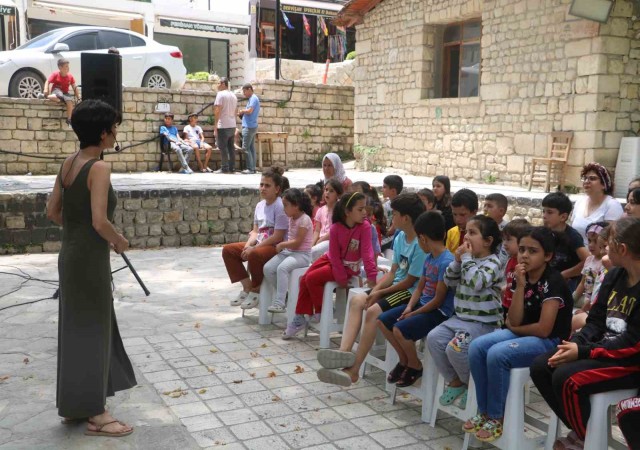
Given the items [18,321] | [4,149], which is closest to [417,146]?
[4,149]

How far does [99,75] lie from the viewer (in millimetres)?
6340

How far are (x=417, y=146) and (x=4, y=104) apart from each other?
327 inches

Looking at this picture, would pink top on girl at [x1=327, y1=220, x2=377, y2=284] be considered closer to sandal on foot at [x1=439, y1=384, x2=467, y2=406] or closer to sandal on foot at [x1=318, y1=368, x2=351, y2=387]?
sandal on foot at [x1=318, y1=368, x2=351, y2=387]

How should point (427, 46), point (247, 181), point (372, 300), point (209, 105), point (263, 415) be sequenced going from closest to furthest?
1. point (263, 415)
2. point (372, 300)
3. point (247, 181)
4. point (427, 46)
5. point (209, 105)

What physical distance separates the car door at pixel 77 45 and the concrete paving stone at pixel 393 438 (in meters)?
12.9

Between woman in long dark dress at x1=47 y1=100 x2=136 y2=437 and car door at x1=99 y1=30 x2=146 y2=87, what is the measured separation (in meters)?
12.5

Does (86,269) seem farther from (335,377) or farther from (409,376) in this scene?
(409,376)

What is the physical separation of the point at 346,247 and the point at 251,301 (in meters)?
1.38

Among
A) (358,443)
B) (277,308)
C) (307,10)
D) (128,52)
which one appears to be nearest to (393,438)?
(358,443)

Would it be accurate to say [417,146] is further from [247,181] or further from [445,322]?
[445,322]

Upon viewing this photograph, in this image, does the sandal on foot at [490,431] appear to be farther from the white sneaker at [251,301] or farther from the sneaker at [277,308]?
the white sneaker at [251,301]

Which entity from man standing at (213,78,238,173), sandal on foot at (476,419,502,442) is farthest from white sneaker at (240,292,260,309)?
man standing at (213,78,238,173)

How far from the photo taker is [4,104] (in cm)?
1292

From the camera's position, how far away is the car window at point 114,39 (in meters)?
15.0
